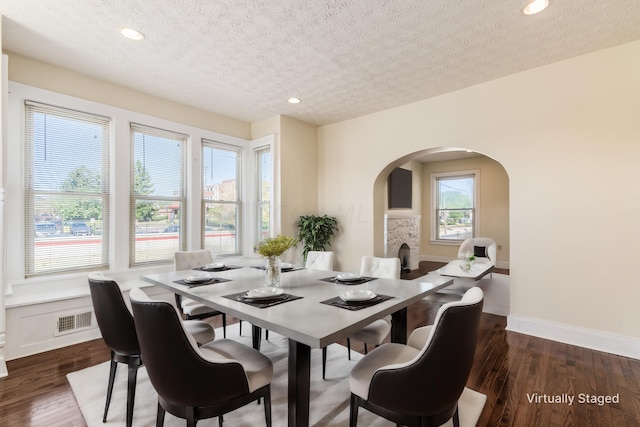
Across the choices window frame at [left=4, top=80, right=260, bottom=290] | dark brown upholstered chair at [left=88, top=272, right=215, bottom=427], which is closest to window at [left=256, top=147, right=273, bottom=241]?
window frame at [left=4, top=80, right=260, bottom=290]

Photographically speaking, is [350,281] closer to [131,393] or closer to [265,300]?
[265,300]

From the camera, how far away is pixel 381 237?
4.87 m

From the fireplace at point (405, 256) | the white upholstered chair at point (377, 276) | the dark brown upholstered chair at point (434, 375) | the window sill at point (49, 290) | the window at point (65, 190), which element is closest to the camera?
the dark brown upholstered chair at point (434, 375)

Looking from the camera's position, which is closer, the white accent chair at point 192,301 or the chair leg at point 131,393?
the chair leg at point 131,393

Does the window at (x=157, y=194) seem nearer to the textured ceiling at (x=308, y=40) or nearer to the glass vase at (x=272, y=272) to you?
the textured ceiling at (x=308, y=40)

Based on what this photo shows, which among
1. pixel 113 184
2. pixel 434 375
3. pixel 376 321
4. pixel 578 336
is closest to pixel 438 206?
pixel 578 336

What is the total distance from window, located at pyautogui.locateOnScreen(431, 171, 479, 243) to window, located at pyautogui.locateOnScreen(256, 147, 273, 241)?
211 inches

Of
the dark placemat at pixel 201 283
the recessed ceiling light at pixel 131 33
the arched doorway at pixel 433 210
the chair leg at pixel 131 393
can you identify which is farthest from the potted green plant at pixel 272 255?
the arched doorway at pixel 433 210

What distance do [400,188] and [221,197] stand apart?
4.34 meters

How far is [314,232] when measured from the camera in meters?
4.74

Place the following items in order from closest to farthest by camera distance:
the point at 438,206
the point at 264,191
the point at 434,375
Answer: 1. the point at 434,375
2. the point at 264,191
3. the point at 438,206

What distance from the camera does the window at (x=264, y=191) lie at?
4.98 meters

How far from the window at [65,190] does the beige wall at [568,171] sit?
4.24m

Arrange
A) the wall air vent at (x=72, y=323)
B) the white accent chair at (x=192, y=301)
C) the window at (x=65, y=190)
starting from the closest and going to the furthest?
the white accent chair at (x=192, y=301) → the wall air vent at (x=72, y=323) → the window at (x=65, y=190)
